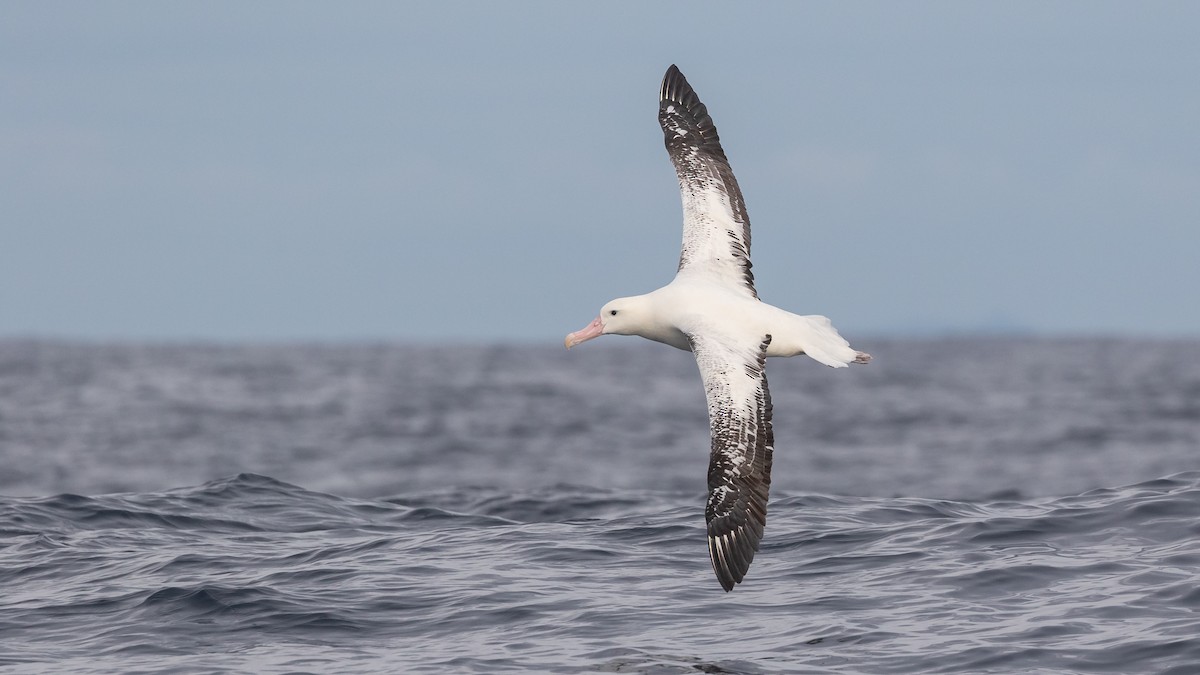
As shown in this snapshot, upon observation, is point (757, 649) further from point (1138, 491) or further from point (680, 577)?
point (1138, 491)

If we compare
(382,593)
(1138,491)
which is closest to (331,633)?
(382,593)

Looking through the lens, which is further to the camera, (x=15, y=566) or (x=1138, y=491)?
(x=1138, y=491)

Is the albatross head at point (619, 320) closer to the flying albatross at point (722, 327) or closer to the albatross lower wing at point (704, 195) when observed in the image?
the flying albatross at point (722, 327)

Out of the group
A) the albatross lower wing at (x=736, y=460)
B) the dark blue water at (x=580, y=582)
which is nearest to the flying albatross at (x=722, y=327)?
the albatross lower wing at (x=736, y=460)

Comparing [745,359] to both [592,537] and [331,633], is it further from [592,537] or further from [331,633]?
[331,633]

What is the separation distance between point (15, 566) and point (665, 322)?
537cm

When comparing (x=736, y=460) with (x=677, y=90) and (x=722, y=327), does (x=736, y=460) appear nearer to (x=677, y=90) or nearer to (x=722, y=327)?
(x=722, y=327)

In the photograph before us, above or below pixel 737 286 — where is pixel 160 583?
below

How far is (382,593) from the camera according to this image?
1028 centimetres

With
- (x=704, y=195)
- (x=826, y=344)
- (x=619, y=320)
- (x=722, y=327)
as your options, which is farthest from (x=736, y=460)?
(x=704, y=195)

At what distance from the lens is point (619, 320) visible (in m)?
11.7

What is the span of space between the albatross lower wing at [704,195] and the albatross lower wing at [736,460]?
5.41 feet

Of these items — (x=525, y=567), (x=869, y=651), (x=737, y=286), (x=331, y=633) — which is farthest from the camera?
(x=737, y=286)

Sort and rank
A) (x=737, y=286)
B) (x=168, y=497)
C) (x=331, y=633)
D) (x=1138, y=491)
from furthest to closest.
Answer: (x=168, y=497), (x=1138, y=491), (x=737, y=286), (x=331, y=633)
